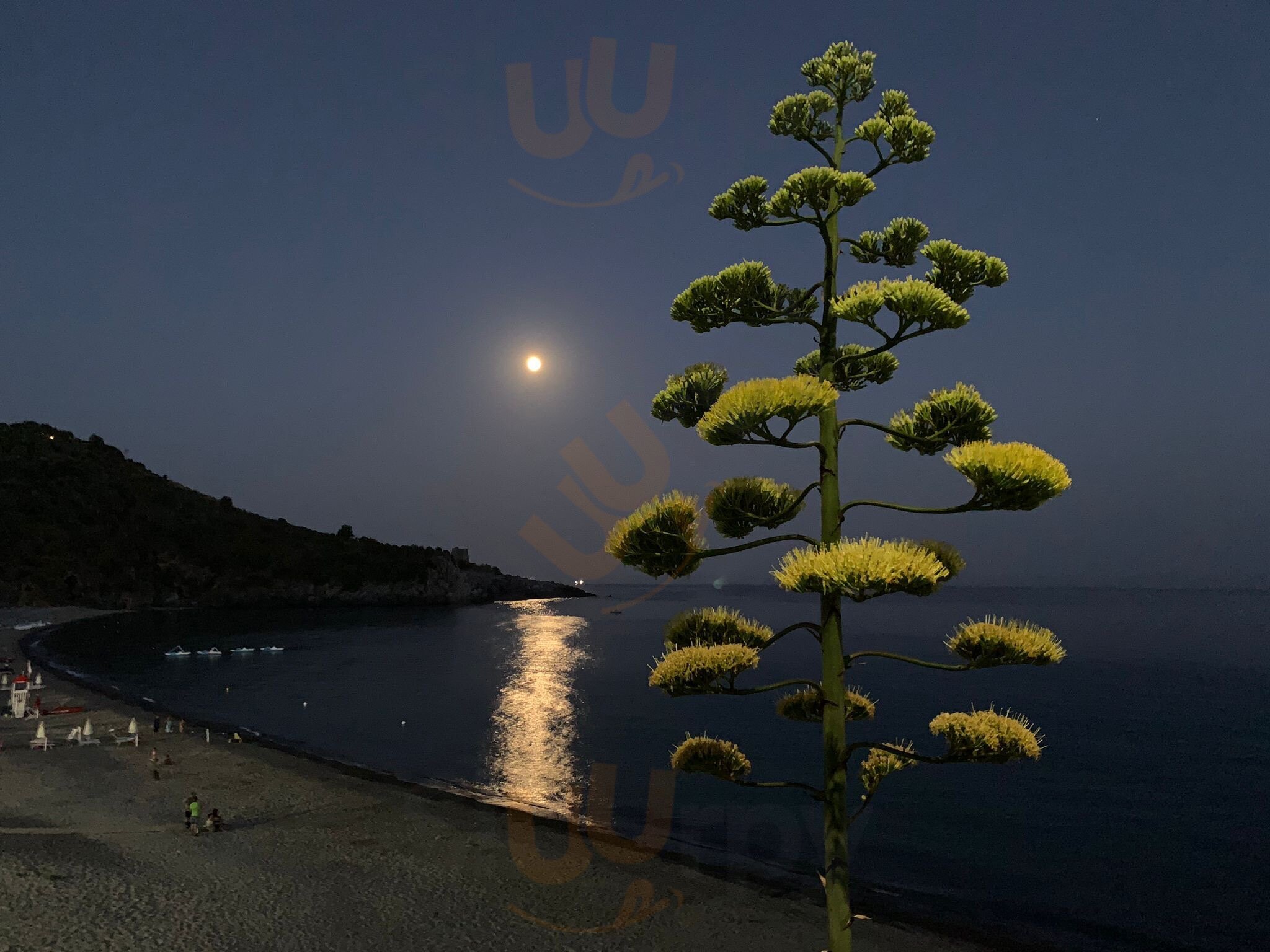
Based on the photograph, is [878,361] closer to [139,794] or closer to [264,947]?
[264,947]

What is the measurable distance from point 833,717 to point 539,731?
2019 inches

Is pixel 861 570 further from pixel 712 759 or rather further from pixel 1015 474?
pixel 712 759

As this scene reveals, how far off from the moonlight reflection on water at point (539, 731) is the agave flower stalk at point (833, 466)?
2906 cm

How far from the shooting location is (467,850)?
82.4 feet

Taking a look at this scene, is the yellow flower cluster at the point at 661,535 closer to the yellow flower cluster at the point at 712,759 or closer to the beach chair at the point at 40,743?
the yellow flower cluster at the point at 712,759

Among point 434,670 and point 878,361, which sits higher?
point 878,361

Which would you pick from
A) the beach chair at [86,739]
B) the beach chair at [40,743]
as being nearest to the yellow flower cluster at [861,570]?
the beach chair at [86,739]

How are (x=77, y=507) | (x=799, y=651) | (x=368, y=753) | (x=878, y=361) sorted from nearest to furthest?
(x=878, y=361), (x=368, y=753), (x=799, y=651), (x=77, y=507)

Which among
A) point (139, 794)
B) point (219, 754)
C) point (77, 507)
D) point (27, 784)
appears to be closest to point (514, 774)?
point (219, 754)

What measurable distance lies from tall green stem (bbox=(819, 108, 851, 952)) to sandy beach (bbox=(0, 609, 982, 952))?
46.6 ft

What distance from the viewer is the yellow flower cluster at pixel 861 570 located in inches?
239

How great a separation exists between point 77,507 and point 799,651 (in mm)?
163857

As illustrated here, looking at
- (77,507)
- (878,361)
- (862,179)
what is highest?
(77,507)

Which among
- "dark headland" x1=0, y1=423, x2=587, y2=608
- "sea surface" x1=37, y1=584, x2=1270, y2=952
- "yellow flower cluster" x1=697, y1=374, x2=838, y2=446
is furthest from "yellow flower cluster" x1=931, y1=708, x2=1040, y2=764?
"dark headland" x1=0, y1=423, x2=587, y2=608
